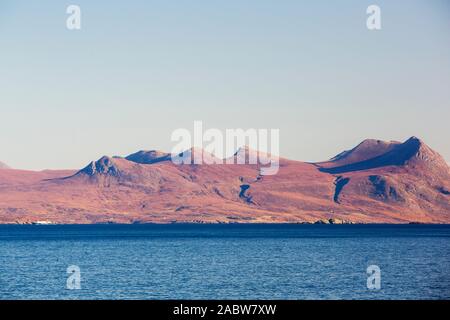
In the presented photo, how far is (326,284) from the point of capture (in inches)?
3049

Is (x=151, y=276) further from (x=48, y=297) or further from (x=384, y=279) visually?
(x=384, y=279)

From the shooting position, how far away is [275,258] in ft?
384
